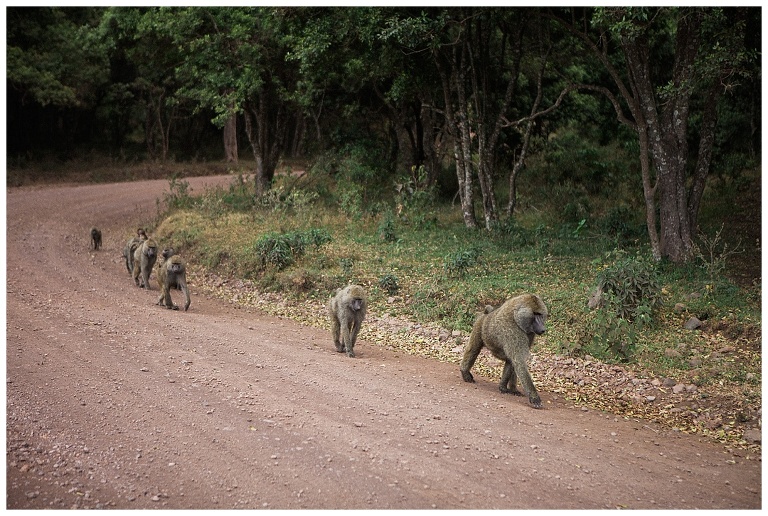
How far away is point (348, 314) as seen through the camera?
367 inches

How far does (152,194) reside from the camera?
25.4 metres

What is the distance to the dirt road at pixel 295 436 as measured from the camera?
5.52 m

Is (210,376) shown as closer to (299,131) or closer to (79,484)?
(79,484)

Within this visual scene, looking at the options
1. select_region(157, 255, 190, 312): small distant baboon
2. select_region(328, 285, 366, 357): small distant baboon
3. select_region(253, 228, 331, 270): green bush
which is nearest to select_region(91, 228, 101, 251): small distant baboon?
select_region(253, 228, 331, 270): green bush

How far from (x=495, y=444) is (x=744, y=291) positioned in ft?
21.1

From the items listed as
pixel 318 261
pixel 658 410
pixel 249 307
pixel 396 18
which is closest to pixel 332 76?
pixel 396 18

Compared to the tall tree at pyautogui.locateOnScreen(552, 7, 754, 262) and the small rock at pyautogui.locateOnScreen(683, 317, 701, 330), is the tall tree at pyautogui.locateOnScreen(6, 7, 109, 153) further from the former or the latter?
the small rock at pyautogui.locateOnScreen(683, 317, 701, 330)

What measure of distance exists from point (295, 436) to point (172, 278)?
19.9 ft

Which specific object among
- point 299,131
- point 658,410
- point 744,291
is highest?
point 299,131

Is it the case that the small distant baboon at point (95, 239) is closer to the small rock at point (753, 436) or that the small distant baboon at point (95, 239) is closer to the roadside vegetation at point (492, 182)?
the roadside vegetation at point (492, 182)

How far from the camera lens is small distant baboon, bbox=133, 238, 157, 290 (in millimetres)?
12883

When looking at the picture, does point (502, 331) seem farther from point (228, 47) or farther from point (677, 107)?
point (228, 47)

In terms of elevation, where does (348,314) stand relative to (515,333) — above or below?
below

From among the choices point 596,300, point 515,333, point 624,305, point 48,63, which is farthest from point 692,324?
point 48,63
